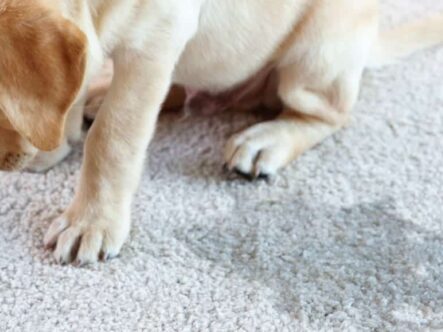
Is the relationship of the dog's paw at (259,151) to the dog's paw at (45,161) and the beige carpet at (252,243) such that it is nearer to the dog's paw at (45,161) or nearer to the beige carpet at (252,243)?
the beige carpet at (252,243)

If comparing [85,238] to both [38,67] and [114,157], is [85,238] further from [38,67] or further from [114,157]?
[38,67]

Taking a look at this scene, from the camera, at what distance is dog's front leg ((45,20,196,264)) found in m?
1.50

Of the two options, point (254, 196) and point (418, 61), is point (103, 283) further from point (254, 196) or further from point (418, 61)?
point (418, 61)

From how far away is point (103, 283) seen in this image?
1.45 metres

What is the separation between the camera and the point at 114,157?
152 centimetres

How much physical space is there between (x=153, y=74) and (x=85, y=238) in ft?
1.11

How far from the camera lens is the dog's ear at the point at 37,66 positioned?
1.13m

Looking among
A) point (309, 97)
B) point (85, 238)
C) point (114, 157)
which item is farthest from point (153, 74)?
point (309, 97)

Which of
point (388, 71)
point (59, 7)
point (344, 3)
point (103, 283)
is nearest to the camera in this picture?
point (59, 7)

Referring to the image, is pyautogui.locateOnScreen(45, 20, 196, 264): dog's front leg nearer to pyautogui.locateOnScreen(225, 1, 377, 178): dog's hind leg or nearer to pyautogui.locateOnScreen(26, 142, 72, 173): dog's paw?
pyautogui.locateOnScreen(26, 142, 72, 173): dog's paw

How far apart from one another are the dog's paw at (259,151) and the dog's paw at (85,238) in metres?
0.35

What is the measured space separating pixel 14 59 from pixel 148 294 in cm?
52

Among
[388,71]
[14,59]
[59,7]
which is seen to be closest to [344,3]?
[388,71]

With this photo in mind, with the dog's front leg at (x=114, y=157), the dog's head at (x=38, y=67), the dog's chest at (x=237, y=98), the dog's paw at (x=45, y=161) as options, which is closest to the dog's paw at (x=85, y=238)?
the dog's front leg at (x=114, y=157)
